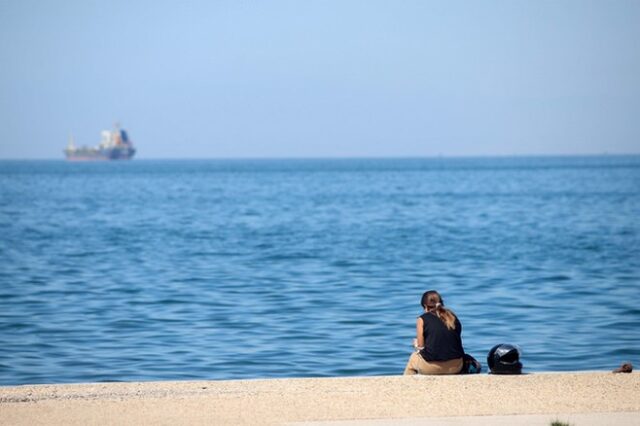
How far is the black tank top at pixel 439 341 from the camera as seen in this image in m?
10.2

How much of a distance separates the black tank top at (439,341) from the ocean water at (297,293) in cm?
308

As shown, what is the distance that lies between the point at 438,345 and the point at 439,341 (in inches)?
1.6

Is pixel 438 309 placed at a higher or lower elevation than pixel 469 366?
higher

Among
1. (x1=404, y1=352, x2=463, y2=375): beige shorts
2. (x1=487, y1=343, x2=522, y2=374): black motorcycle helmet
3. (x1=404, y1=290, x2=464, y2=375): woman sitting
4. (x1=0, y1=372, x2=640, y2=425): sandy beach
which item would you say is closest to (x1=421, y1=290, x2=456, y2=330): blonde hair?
(x1=404, y1=290, x2=464, y2=375): woman sitting

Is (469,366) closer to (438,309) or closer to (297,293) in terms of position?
(438,309)

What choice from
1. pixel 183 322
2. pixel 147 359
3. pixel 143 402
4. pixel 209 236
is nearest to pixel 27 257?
pixel 209 236

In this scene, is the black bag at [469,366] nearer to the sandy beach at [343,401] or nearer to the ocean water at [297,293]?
the sandy beach at [343,401]

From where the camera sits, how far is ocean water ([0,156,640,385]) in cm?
1428

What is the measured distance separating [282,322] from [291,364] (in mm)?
3770

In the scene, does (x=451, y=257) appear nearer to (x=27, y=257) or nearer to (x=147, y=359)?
(x=27, y=257)

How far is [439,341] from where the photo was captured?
10180 mm

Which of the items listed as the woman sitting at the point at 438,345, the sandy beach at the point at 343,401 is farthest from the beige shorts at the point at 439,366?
the sandy beach at the point at 343,401

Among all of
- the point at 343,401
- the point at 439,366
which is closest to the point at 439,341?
the point at 439,366

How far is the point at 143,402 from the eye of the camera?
8969 millimetres
